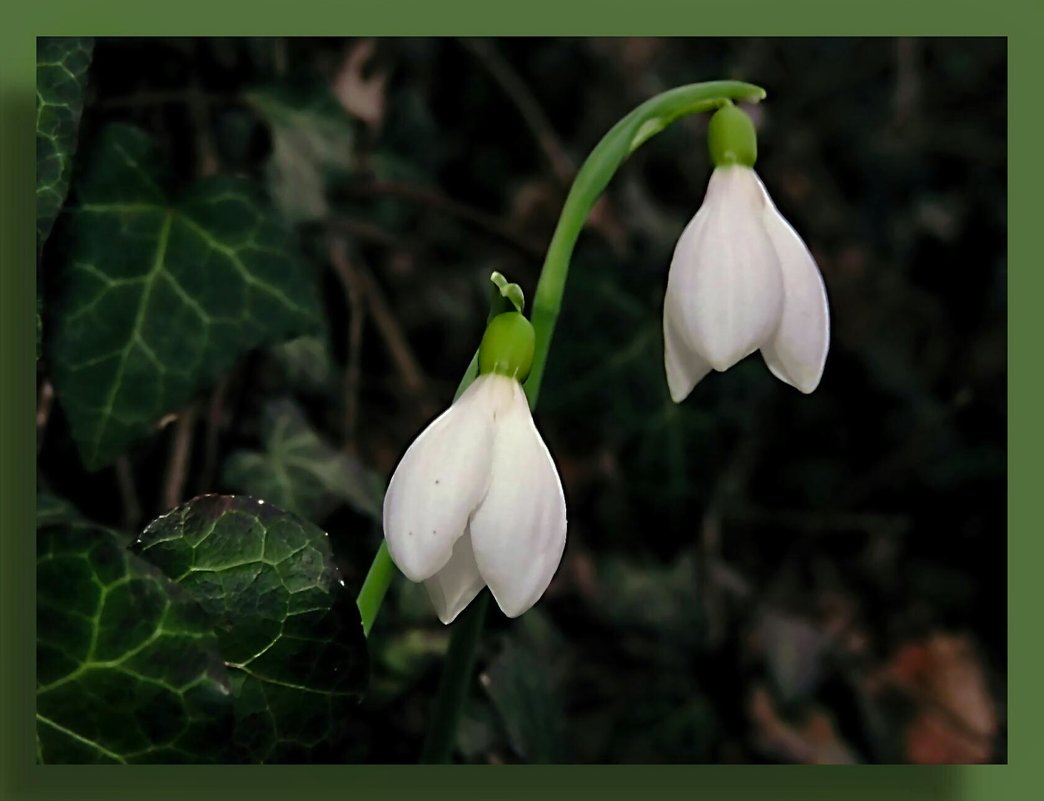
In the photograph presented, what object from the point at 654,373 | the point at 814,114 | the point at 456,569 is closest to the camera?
the point at 456,569

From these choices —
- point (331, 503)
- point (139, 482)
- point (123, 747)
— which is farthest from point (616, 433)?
point (123, 747)

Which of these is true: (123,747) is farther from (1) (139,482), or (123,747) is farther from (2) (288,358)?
(2) (288,358)

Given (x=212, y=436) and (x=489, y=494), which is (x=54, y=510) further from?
(x=489, y=494)

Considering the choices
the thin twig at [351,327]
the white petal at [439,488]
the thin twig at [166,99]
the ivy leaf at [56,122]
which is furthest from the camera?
the thin twig at [351,327]

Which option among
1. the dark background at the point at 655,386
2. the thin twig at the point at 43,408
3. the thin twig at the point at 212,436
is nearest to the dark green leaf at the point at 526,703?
the dark background at the point at 655,386

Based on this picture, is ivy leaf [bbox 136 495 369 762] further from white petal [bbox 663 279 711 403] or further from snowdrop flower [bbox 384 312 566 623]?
white petal [bbox 663 279 711 403]

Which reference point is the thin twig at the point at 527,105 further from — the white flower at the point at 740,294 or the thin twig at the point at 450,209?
the white flower at the point at 740,294

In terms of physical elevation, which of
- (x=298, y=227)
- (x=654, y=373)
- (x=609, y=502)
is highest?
(x=298, y=227)
